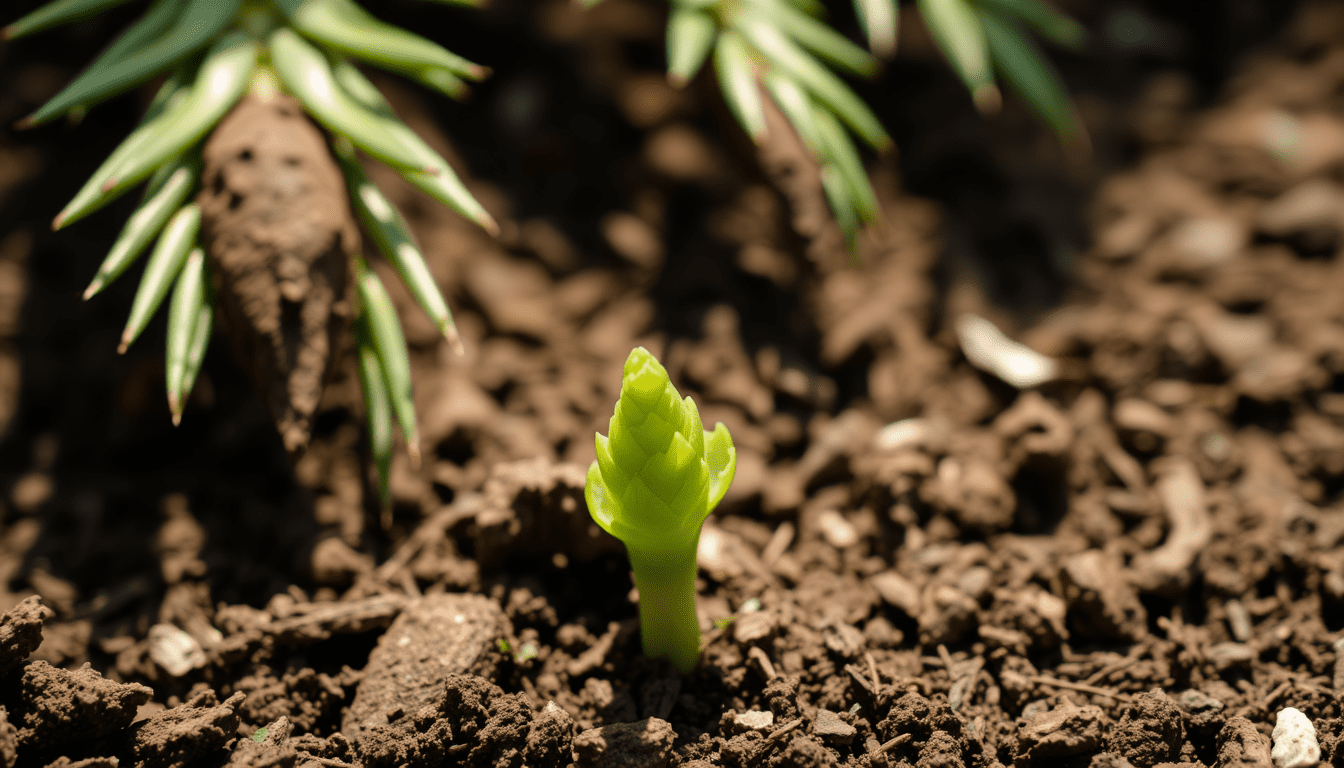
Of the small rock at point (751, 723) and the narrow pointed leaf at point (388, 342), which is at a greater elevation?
the narrow pointed leaf at point (388, 342)

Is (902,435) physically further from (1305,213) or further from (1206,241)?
(1305,213)

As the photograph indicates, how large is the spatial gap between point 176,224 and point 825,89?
1318mm

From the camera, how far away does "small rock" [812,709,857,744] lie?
4.48ft

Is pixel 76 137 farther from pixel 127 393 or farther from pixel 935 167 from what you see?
pixel 935 167

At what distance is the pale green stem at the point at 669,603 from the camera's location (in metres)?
1.29

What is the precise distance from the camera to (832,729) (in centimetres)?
137

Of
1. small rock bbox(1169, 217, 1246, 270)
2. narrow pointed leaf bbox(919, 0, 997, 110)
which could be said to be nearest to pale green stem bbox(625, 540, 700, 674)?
narrow pointed leaf bbox(919, 0, 997, 110)

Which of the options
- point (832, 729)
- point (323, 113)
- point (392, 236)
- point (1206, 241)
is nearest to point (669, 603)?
point (832, 729)

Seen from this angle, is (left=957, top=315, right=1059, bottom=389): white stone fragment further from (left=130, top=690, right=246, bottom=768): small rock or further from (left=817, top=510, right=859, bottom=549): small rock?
(left=130, top=690, right=246, bottom=768): small rock

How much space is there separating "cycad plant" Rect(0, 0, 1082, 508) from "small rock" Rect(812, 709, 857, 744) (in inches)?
32.1

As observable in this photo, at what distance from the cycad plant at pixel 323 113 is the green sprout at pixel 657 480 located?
45 cm

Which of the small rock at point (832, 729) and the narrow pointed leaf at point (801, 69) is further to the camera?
the narrow pointed leaf at point (801, 69)

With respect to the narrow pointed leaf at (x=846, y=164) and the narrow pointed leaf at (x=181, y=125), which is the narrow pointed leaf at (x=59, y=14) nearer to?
the narrow pointed leaf at (x=181, y=125)

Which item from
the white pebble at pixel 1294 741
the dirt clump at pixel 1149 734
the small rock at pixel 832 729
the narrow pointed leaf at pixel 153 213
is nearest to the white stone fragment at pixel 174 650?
the narrow pointed leaf at pixel 153 213
